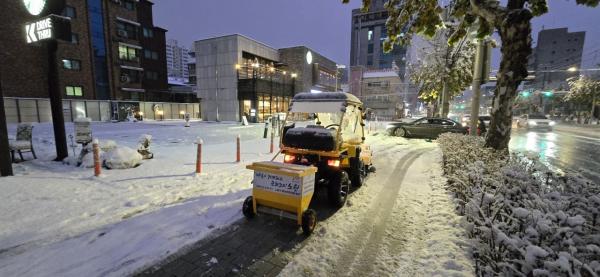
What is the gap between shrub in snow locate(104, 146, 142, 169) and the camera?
7293 mm

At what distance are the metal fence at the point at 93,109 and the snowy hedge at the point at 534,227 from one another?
31151 millimetres

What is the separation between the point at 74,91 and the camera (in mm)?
27781

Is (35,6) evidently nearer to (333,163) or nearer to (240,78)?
(333,163)

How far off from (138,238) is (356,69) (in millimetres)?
51417

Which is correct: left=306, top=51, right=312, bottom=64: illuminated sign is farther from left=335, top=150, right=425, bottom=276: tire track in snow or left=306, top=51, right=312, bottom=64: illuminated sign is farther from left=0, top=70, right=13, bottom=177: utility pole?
left=0, top=70, right=13, bottom=177: utility pole

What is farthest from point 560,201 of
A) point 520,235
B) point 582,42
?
point 582,42

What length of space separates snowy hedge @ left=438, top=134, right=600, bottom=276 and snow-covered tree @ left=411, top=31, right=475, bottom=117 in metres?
15.4

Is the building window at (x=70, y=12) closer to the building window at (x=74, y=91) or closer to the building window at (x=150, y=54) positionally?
the building window at (x=74, y=91)

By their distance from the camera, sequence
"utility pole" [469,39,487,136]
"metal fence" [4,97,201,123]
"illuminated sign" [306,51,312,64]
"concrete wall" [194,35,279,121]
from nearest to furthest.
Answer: "utility pole" [469,39,487,136], "metal fence" [4,97,201,123], "concrete wall" [194,35,279,121], "illuminated sign" [306,51,312,64]

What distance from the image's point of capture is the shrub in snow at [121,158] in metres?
7.29

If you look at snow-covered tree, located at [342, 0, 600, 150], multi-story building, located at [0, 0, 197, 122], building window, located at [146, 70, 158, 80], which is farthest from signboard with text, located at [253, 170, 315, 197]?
building window, located at [146, 70, 158, 80]

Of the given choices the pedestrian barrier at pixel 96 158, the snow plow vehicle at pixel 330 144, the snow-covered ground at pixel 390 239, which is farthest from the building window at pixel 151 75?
the snow-covered ground at pixel 390 239

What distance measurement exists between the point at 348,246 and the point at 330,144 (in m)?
1.93

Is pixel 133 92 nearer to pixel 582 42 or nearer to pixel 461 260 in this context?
pixel 461 260
